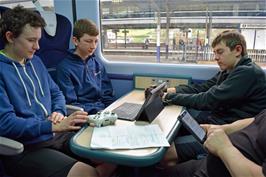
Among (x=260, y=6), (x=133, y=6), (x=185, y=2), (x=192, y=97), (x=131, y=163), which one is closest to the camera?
(x=131, y=163)

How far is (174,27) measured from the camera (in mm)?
2424

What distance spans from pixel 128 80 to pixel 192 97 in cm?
87

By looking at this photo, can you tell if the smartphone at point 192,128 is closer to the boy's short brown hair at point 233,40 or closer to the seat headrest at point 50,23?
the boy's short brown hair at point 233,40

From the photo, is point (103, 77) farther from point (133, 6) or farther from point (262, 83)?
point (262, 83)

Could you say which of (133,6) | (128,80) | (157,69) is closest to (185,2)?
(133,6)

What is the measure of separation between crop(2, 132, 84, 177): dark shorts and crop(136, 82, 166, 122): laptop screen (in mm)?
448

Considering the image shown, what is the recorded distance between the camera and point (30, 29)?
1.59 metres

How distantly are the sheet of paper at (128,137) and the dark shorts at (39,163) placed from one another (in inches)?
9.6

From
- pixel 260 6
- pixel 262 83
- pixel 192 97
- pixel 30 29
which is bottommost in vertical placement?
pixel 192 97

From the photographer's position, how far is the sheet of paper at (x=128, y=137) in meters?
1.20

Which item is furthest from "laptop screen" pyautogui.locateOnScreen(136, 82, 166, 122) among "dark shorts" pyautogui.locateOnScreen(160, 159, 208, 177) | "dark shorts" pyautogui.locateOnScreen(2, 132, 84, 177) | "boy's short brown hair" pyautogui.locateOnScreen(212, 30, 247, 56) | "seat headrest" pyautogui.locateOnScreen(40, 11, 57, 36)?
"seat headrest" pyautogui.locateOnScreen(40, 11, 57, 36)

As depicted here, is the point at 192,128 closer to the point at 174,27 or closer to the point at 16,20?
the point at 16,20

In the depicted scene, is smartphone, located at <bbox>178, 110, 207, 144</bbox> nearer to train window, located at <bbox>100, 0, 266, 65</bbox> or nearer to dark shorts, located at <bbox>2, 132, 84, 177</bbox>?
dark shorts, located at <bbox>2, 132, 84, 177</bbox>

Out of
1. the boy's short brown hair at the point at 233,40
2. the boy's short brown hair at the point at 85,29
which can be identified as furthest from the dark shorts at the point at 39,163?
the boy's short brown hair at the point at 233,40
